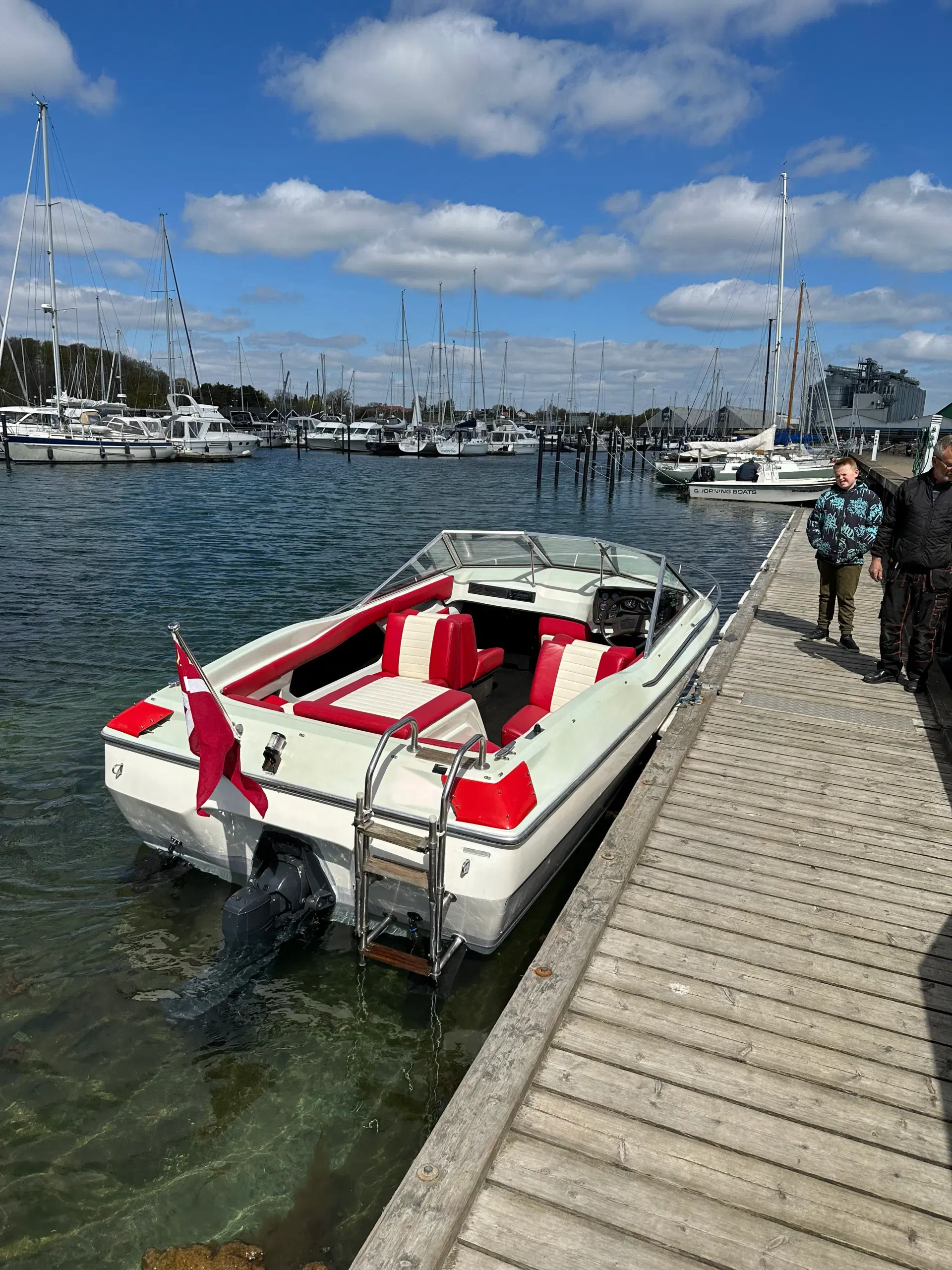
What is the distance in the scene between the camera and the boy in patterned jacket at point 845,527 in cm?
722

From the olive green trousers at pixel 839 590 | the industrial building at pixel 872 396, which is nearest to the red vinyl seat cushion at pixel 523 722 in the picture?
the olive green trousers at pixel 839 590

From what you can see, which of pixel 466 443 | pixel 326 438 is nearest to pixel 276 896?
pixel 466 443

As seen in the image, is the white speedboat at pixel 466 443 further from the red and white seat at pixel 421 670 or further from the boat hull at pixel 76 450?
the red and white seat at pixel 421 670

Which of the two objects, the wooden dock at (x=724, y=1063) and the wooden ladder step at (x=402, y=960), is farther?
the wooden ladder step at (x=402, y=960)

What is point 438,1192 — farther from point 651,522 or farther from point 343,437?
point 343,437

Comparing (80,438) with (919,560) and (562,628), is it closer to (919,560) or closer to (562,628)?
(562,628)

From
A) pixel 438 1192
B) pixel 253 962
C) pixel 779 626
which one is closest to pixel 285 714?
pixel 253 962

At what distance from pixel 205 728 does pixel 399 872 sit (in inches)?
48.5

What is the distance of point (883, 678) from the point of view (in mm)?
6941

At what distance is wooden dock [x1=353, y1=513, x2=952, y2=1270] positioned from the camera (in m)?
2.33

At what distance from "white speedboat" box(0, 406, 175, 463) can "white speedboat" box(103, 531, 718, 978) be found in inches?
1676

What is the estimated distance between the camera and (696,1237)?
231 centimetres

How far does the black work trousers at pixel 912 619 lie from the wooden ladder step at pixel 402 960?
4.77 m

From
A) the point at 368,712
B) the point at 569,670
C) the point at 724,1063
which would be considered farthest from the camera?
the point at 569,670
